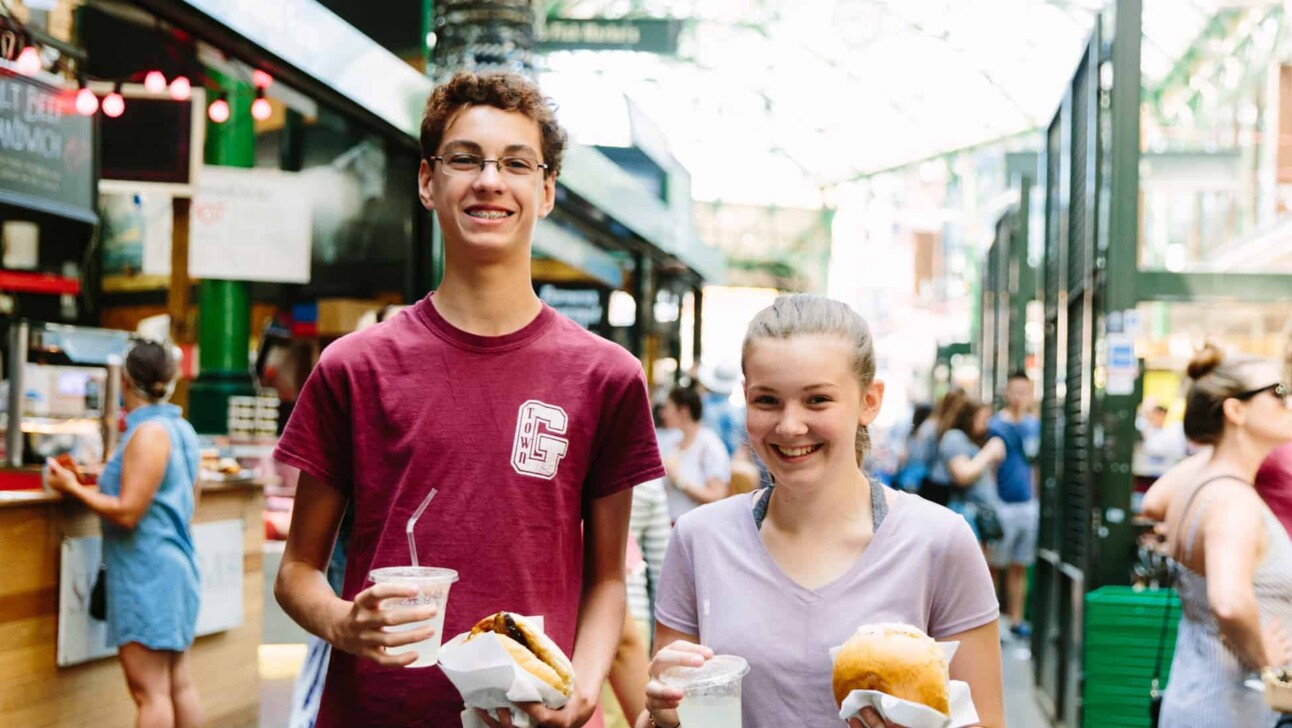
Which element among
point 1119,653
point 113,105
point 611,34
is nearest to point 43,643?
point 113,105

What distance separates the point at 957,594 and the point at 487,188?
0.98 m

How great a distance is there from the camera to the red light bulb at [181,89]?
7930mm

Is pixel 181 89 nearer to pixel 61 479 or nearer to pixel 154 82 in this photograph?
pixel 154 82

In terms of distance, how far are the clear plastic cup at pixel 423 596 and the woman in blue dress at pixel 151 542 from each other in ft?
12.5

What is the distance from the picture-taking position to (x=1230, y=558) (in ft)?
11.8

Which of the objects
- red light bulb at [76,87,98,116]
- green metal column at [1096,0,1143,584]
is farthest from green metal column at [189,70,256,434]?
green metal column at [1096,0,1143,584]

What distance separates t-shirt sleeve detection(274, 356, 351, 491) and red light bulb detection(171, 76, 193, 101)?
20.2 ft

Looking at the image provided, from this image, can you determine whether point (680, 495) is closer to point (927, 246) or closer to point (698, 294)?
point (698, 294)

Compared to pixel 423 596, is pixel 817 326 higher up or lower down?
higher up

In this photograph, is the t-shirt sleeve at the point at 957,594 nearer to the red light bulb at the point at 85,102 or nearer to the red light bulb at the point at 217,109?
the red light bulb at the point at 85,102

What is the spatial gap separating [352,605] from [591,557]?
52cm

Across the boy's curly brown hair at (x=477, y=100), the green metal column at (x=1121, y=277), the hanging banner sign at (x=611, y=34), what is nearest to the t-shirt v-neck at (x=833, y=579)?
the boy's curly brown hair at (x=477, y=100)

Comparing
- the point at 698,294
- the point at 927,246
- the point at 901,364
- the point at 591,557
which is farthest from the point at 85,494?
the point at 901,364

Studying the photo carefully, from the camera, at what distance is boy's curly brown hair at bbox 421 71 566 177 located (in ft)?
7.76
